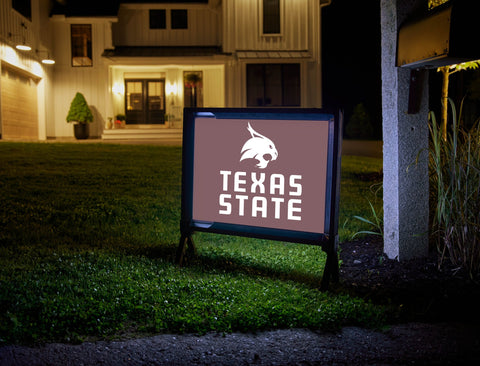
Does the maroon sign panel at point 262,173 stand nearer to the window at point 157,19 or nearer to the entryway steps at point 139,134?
the entryway steps at point 139,134

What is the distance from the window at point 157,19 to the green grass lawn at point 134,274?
1996cm

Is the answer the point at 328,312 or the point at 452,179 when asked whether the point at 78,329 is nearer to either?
the point at 328,312

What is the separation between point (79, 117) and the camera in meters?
23.2

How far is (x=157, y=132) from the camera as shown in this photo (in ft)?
74.3

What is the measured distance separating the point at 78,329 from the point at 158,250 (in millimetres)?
1858

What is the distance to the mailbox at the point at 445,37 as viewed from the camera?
11.9 ft

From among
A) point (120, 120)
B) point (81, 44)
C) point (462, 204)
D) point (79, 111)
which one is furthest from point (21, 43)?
point (462, 204)

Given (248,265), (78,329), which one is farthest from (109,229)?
(78,329)

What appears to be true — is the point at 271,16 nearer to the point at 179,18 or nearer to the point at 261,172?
the point at 179,18

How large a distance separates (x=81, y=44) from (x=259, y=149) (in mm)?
23509

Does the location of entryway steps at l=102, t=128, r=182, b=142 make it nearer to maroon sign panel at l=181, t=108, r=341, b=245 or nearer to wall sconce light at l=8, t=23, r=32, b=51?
wall sconce light at l=8, t=23, r=32, b=51

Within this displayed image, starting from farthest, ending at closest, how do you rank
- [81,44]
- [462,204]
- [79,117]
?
[81,44], [79,117], [462,204]

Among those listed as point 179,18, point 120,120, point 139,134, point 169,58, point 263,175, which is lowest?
point 263,175

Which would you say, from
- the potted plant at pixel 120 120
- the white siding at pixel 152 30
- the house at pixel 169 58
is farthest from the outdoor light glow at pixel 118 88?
the white siding at pixel 152 30
